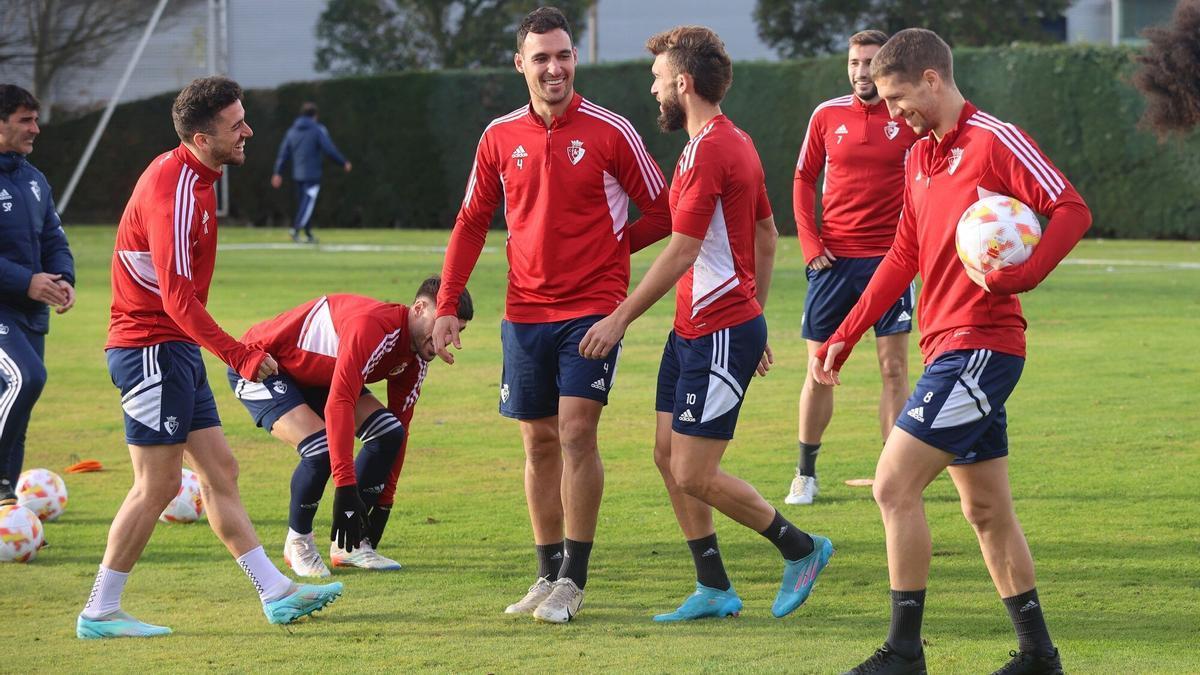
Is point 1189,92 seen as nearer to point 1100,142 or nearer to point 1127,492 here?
point 1127,492

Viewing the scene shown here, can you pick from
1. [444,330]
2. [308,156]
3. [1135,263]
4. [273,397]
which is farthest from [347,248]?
[444,330]

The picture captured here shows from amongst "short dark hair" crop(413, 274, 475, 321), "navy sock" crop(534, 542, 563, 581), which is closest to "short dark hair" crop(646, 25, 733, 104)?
"short dark hair" crop(413, 274, 475, 321)

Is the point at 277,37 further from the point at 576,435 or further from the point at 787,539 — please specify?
the point at 787,539

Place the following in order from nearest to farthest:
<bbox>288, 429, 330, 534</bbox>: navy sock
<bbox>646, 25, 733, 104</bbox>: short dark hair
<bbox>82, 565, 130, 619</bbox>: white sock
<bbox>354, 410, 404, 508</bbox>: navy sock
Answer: <bbox>646, 25, 733, 104</bbox>: short dark hair
<bbox>82, 565, 130, 619</bbox>: white sock
<bbox>288, 429, 330, 534</bbox>: navy sock
<bbox>354, 410, 404, 508</bbox>: navy sock

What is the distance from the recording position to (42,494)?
805cm

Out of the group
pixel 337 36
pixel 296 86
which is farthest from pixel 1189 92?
pixel 337 36

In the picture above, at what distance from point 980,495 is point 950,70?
4.61ft

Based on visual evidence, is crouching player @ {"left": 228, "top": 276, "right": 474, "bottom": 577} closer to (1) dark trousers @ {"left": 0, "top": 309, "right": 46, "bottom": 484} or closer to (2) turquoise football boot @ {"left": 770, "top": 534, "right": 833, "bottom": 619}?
(1) dark trousers @ {"left": 0, "top": 309, "right": 46, "bottom": 484}

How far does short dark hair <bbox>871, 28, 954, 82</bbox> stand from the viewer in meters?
5.02

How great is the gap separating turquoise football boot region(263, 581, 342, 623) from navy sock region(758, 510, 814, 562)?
1.73 meters

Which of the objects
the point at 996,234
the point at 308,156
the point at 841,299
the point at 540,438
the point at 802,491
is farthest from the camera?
the point at 308,156

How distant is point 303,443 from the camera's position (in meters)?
7.05

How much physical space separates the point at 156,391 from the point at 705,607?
90.0 inches

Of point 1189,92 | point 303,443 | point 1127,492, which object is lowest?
point 1127,492
